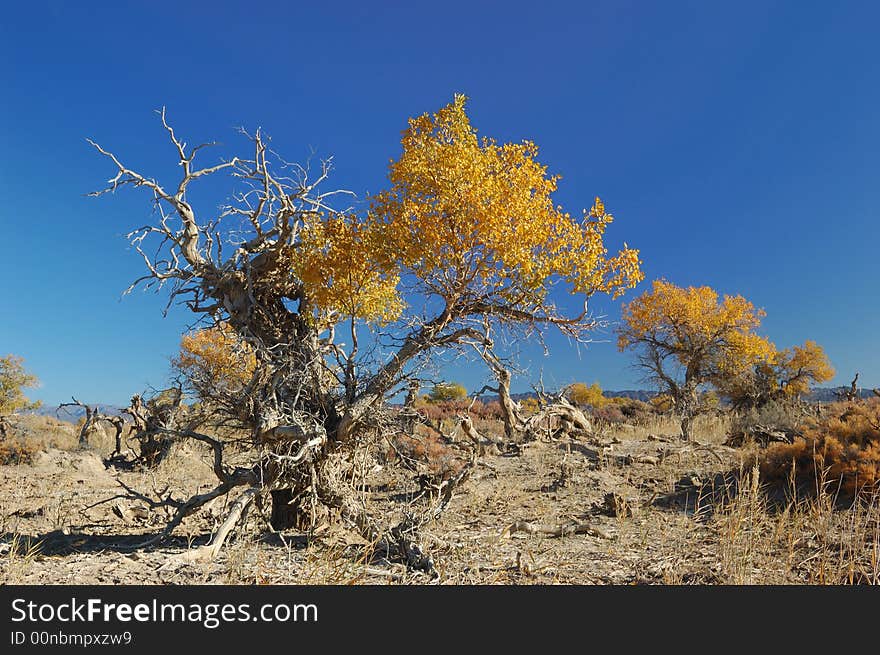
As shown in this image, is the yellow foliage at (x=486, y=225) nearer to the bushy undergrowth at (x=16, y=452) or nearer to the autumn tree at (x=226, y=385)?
the autumn tree at (x=226, y=385)

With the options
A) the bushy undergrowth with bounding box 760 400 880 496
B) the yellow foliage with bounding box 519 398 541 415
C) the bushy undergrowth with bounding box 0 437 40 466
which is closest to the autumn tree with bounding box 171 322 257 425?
the yellow foliage with bounding box 519 398 541 415

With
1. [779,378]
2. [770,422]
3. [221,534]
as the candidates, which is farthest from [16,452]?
[779,378]

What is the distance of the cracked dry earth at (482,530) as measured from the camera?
595 cm

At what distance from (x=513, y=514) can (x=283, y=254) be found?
6.13m

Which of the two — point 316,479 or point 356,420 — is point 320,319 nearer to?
point 356,420

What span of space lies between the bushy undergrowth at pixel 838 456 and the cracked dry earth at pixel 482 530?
42.4 inches

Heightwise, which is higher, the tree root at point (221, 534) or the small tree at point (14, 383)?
the small tree at point (14, 383)

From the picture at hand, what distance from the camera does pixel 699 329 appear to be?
2986 centimetres

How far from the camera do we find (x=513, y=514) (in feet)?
33.2

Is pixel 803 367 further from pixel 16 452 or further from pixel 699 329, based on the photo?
pixel 16 452

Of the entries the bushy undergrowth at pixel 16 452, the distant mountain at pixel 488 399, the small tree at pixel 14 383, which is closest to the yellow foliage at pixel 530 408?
the distant mountain at pixel 488 399

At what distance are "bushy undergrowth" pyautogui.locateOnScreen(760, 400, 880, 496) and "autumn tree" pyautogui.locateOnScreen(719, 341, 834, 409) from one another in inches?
819

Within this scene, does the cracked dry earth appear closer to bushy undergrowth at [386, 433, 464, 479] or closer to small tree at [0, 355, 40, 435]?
bushy undergrowth at [386, 433, 464, 479]

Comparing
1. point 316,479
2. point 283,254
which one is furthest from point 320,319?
point 316,479
